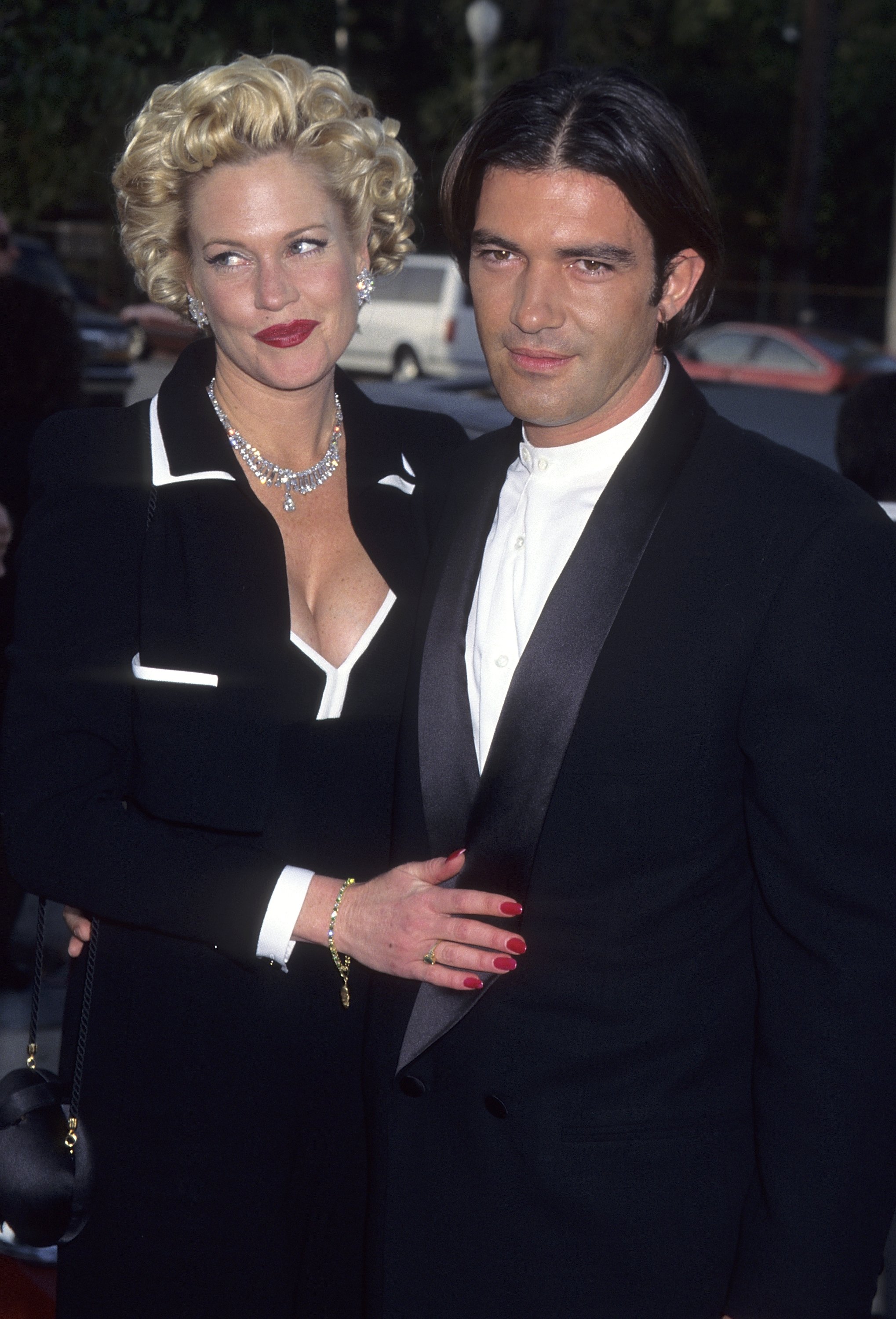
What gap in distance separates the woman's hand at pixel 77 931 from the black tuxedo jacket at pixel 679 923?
2.24 ft

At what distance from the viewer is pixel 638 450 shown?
197 cm

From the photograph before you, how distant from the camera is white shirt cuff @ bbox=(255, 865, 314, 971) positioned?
201cm

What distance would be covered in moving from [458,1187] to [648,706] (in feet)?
2.45

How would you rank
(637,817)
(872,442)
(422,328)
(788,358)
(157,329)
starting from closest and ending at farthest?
(637,817) → (872,442) → (788,358) → (422,328) → (157,329)

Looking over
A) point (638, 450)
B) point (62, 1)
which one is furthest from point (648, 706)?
point (62, 1)

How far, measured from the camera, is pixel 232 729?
7.14ft

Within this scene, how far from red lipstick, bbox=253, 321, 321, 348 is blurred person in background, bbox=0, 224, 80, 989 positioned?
1.83 metres

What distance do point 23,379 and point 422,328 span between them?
59.4ft

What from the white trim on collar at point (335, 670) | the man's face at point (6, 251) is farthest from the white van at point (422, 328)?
the white trim on collar at point (335, 670)

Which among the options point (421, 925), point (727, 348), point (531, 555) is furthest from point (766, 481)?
point (727, 348)

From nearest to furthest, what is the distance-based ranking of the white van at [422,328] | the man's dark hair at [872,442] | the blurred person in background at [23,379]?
the man's dark hair at [872,442]
the blurred person in background at [23,379]
the white van at [422,328]

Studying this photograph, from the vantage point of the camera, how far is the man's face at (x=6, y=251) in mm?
4750

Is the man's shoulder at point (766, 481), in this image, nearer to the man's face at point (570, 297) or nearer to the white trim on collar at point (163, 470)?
the man's face at point (570, 297)

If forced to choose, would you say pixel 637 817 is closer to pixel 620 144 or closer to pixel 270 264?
pixel 620 144
